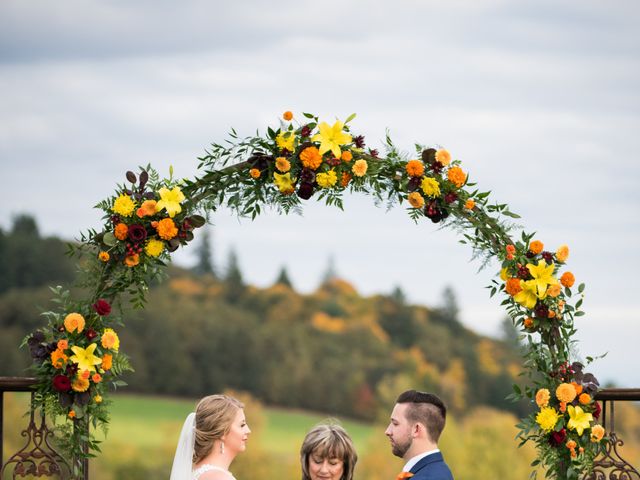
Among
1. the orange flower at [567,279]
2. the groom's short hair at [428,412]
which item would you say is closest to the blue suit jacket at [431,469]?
the groom's short hair at [428,412]

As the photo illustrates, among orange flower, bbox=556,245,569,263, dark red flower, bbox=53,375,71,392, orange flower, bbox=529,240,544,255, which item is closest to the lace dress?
dark red flower, bbox=53,375,71,392

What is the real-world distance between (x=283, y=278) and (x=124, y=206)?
4427cm

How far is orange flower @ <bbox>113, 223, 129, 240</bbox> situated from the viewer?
664cm

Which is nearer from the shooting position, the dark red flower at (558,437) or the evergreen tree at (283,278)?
the dark red flower at (558,437)

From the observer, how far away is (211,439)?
572cm

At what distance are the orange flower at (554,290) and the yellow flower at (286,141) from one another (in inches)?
83.1

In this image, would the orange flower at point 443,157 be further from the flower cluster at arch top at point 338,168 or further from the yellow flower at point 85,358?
the yellow flower at point 85,358

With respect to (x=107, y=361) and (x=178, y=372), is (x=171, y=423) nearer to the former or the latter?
(x=178, y=372)

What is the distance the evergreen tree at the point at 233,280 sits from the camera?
4928 cm

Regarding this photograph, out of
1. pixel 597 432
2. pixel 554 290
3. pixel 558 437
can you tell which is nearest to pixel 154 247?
pixel 554 290

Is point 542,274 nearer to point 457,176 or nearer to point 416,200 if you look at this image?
point 457,176

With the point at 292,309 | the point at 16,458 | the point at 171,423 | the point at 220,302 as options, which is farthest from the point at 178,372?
the point at 16,458

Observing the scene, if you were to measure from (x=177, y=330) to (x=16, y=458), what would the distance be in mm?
36840

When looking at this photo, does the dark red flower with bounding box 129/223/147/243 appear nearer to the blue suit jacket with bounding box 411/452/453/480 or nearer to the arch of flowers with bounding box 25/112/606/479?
the arch of flowers with bounding box 25/112/606/479
